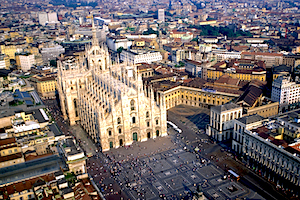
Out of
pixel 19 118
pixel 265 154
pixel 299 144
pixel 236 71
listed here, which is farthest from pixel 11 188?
pixel 236 71

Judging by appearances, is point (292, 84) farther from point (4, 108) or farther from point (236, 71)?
point (4, 108)

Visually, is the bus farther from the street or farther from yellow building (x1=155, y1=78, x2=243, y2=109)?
yellow building (x1=155, y1=78, x2=243, y2=109)

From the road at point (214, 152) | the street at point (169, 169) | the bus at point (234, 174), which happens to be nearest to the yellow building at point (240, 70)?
the road at point (214, 152)

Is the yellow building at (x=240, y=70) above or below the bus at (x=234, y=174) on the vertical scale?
above

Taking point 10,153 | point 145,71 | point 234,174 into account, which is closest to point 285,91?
point 234,174

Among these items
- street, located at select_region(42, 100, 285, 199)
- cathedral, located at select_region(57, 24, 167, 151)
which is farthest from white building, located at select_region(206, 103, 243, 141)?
cathedral, located at select_region(57, 24, 167, 151)

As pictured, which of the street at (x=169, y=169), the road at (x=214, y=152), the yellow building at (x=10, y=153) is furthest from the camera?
the street at (x=169, y=169)

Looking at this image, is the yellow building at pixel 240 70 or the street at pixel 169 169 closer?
the street at pixel 169 169

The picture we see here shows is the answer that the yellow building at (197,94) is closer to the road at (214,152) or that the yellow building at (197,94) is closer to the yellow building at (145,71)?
the road at (214,152)

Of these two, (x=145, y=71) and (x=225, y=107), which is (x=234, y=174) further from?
(x=145, y=71)
